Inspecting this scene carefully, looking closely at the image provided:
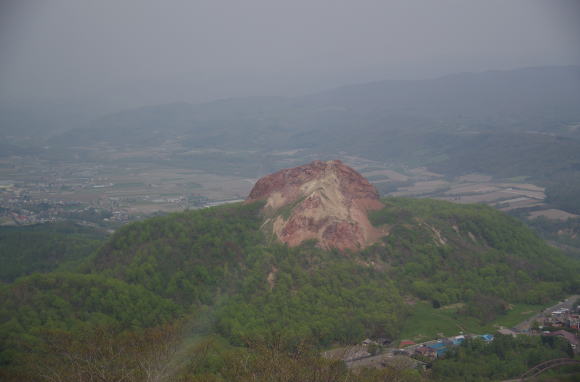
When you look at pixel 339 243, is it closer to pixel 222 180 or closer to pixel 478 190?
pixel 478 190

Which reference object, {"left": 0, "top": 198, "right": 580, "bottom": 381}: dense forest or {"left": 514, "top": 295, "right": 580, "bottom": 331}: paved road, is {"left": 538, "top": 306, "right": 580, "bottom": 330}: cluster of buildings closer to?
{"left": 514, "top": 295, "right": 580, "bottom": 331}: paved road

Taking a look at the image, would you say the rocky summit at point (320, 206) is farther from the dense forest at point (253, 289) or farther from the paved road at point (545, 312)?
the paved road at point (545, 312)

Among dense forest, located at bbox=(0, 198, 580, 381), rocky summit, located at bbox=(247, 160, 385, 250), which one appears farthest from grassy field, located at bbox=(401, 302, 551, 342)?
rocky summit, located at bbox=(247, 160, 385, 250)

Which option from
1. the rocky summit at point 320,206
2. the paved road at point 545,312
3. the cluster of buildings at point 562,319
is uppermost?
the rocky summit at point 320,206

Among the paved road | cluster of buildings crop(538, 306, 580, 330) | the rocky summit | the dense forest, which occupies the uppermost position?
the rocky summit

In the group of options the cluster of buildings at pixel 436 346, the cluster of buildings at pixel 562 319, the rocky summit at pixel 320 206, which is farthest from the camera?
the rocky summit at pixel 320 206

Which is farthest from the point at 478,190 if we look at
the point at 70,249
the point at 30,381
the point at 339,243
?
the point at 30,381

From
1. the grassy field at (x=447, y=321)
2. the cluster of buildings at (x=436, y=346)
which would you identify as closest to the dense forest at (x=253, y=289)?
the grassy field at (x=447, y=321)
